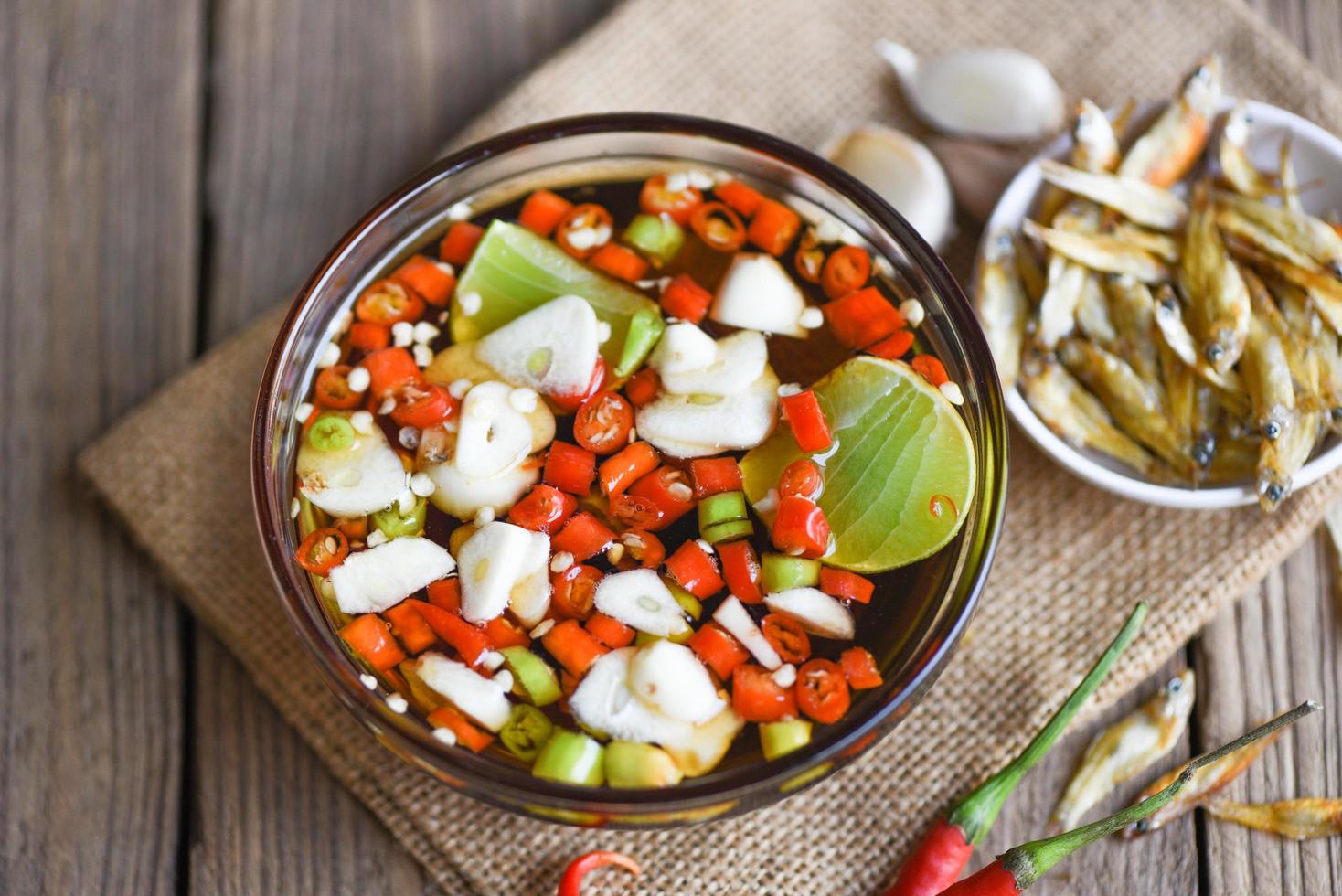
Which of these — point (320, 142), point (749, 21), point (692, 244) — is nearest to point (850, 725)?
point (692, 244)

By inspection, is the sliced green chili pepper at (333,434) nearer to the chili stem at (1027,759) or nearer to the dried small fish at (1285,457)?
the chili stem at (1027,759)

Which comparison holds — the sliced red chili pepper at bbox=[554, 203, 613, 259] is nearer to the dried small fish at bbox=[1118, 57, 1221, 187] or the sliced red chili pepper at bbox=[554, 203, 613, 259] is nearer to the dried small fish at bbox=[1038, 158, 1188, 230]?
the dried small fish at bbox=[1038, 158, 1188, 230]

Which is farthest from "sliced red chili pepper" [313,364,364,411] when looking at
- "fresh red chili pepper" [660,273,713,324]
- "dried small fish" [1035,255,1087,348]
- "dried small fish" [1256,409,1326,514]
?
"dried small fish" [1256,409,1326,514]

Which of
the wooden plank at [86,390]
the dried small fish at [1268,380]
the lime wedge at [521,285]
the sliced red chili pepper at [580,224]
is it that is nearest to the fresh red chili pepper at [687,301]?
the lime wedge at [521,285]

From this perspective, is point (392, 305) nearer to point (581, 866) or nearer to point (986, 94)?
point (581, 866)

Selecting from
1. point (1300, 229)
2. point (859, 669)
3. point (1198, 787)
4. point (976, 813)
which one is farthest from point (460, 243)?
point (1198, 787)

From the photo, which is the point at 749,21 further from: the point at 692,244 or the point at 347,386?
the point at 347,386

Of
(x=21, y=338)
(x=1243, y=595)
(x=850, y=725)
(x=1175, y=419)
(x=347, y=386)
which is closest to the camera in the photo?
(x=850, y=725)
